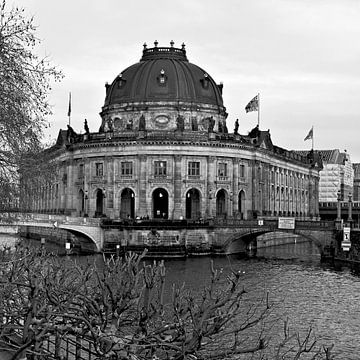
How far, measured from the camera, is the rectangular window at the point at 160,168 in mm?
96700

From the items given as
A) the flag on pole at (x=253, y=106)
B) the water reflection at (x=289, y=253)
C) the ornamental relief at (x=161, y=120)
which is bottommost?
the water reflection at (x=289, y=253)

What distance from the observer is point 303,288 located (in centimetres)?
5609

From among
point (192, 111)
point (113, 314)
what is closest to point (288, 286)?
point (113, 314)

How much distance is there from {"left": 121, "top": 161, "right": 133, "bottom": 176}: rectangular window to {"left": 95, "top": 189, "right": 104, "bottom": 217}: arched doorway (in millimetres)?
6242

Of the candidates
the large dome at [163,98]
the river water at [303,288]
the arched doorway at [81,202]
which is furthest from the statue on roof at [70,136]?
the river water at [303,288]

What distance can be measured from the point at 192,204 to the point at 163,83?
19566 mm

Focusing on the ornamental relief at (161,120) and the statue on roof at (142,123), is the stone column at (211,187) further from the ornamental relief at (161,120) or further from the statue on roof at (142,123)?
the ornamental relief at (161,120)

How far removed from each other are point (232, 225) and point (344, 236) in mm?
16488

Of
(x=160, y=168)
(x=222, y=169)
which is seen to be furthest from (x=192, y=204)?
(x=160, y=168)

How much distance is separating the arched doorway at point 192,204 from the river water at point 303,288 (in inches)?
685

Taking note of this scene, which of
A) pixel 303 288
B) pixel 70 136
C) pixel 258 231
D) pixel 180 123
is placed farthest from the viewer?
pixel 70 136

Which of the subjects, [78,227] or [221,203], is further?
[221,203]

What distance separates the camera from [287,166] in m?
124

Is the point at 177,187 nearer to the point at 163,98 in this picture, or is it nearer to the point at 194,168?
the point at 194,168
